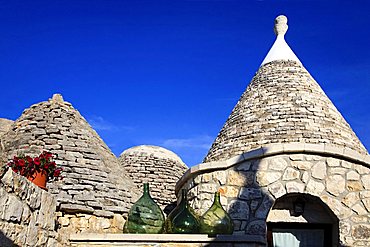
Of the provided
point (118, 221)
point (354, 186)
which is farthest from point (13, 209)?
point (354, 186)

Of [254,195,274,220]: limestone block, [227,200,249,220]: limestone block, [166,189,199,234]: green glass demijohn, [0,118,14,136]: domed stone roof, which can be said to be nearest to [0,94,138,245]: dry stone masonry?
[166,189,199,234]: green glass demijohn

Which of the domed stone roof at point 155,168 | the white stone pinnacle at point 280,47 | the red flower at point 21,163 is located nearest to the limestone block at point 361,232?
the red flower at point 21,163

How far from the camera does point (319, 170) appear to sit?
24.6 feet

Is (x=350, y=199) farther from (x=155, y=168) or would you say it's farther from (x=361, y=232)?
(x=155, y=168)

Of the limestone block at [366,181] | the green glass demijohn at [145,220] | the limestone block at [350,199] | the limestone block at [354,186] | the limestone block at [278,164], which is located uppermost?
the limestone block at [278,164]

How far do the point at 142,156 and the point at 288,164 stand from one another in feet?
24.9

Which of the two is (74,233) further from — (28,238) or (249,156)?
(249,156)

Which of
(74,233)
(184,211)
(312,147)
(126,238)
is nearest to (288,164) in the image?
(312,147)

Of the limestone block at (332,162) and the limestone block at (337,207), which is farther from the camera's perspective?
the limestone block at (332,162)

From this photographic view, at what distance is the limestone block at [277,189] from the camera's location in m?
7.42

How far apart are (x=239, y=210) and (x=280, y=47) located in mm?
6753

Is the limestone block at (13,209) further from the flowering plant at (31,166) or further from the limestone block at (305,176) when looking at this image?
the limestone block at (305,176)

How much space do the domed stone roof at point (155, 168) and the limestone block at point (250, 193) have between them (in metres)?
5.89

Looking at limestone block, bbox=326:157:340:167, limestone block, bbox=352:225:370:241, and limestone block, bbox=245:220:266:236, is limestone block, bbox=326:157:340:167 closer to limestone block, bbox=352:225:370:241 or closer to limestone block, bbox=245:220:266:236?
limestone block, bbox=352:225:370:241
